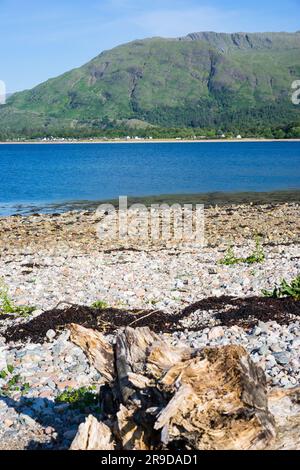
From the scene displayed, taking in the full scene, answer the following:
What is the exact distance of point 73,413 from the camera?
845 centimetres

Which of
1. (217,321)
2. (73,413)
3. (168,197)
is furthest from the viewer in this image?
(168,197)

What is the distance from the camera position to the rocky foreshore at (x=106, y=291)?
8.73m

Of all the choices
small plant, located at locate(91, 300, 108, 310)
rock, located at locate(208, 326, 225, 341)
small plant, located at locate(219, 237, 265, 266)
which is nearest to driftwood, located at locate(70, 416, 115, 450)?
rock, located at locate(208, 326, 225, 341)

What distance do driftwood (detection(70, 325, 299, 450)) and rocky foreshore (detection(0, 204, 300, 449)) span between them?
1474 millimetres

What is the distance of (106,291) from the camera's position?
16.7 meters

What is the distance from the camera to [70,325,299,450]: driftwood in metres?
5.96

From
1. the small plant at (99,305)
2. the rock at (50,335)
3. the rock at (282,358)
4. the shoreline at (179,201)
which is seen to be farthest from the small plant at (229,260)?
the shoreline at (179,201)

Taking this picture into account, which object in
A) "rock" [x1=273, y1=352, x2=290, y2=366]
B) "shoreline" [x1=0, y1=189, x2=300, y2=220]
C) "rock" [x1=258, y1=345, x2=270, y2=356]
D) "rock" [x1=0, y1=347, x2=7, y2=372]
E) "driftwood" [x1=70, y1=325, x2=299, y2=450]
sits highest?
"driftwood" [x1=70, y1=325, x2=299, y2=450]

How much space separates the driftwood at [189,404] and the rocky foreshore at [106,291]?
1.47m

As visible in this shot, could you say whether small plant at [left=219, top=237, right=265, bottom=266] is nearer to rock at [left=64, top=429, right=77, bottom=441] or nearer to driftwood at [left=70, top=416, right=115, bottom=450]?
rock at [left=64, top=429, right=77, bottom=441]

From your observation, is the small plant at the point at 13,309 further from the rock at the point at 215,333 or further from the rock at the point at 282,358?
the rock at the point at 282,358

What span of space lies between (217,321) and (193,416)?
258 inches
